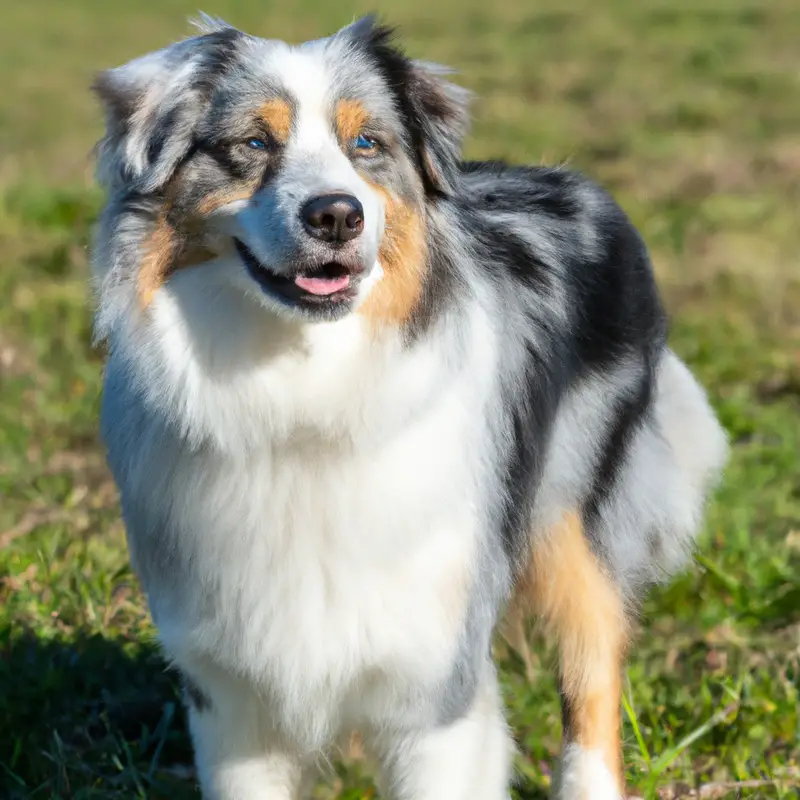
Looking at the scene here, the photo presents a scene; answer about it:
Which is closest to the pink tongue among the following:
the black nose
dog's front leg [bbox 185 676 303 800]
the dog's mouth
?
the dog's mouth

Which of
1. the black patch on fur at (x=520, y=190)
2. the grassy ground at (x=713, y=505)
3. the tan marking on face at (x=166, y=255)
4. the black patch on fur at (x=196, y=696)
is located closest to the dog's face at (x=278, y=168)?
the tan marking on face at (x=166, y=255)

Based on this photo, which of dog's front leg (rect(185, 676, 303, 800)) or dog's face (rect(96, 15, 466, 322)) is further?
dog's front leg (rect(185, 676, 303, 800))

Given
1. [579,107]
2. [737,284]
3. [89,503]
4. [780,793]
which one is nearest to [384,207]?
[780,793]

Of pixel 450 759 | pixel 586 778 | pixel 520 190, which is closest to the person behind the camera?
pixel 450 759

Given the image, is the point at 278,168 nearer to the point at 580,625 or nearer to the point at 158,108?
the point at 158,108

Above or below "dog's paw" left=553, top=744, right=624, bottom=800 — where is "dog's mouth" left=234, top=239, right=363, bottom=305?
above

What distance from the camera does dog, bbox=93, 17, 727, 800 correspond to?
3.10 m

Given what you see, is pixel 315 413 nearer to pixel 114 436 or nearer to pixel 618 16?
pixel 114 436

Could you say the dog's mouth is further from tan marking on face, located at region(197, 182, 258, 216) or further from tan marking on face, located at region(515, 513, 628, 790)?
tan marking on face, located at region(515, 513, 628, 790)

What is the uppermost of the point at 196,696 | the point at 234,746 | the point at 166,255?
the point at 166,255

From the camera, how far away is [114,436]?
3.33 meters

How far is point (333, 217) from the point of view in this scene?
9.61 feet

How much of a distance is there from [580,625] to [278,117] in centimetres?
174

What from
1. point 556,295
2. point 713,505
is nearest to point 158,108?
point 556,295
